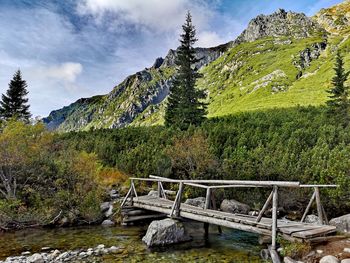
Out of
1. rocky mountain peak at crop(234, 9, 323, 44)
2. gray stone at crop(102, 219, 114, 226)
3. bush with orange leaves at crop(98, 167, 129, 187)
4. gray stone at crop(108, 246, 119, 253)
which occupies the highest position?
rocky mountain peak at crop(234, 9, 323, 44)

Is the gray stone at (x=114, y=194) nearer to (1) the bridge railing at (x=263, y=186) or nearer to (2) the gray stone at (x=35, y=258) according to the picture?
(1) the bridge railing at (x=263, y=186)

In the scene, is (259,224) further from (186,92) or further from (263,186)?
(186,92)

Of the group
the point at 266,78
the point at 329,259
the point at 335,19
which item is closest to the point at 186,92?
the point at 329,259

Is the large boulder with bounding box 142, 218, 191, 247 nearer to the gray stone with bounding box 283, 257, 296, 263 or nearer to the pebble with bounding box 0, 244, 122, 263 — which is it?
the pebble with bounding box 0, 244, 122, 263

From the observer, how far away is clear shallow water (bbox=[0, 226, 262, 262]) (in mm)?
12180

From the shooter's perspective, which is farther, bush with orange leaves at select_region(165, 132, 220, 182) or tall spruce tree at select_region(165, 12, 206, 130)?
tall spruce tree at select_region(165, 12, 206, 130)

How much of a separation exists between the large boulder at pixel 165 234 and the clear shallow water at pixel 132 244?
0.42m

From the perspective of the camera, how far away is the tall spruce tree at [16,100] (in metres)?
49.9

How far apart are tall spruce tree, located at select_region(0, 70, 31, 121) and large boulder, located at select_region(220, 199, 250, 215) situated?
4284 centimetres

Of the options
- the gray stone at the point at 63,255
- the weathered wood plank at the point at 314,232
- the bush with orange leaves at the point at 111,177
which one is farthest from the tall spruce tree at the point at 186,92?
the weathered wood plank at the point at 314,232

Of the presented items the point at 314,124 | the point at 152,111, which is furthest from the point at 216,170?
the point at 152,111

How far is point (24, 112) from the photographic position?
167 ft

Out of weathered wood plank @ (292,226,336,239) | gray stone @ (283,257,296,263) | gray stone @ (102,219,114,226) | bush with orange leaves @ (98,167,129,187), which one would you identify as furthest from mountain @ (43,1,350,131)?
gray stone @ (283,257,296,263)

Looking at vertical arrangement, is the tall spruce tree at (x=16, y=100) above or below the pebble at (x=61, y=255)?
above
